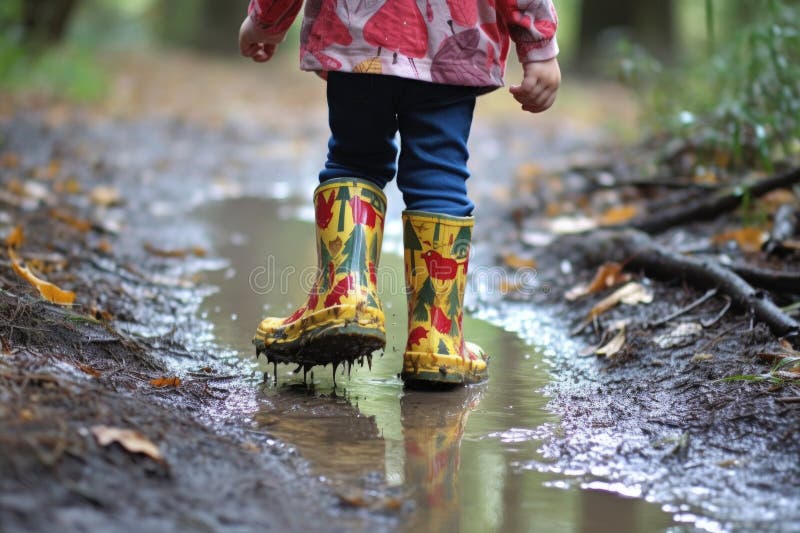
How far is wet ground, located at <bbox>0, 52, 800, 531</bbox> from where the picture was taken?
1.52 meters

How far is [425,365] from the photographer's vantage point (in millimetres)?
2338

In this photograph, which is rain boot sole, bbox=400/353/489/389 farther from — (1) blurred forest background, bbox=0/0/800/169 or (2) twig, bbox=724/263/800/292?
(1) blurred forest background, bbox=0/0/800/169

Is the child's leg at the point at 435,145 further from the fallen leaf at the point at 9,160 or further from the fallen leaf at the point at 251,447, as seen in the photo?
the fallen leaf at the point at 9,160

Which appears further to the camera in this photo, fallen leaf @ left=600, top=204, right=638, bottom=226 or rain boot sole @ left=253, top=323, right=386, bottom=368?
fallen leaf @ left=600, top=204, right=638, bottom=226

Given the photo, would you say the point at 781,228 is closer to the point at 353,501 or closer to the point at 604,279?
the point at 604,279

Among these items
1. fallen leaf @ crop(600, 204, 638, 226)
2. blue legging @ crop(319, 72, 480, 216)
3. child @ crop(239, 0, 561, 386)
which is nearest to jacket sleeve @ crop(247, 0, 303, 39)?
child @ crop(239, 0, 561, 386)

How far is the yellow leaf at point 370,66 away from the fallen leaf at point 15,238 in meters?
1.58

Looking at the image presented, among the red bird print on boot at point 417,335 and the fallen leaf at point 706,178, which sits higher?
the fallen leaf at point 706,178

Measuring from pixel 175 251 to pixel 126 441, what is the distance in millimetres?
2401

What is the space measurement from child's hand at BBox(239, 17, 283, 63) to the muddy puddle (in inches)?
33.3

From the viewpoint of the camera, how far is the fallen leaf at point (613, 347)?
2654mm

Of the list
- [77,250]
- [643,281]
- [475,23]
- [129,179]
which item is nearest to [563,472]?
[475,23]

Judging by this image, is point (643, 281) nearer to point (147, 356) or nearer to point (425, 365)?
point (425, 365)

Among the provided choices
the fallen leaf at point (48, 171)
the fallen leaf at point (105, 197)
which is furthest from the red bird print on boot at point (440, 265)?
the fallen leaf at point (48, 171)
